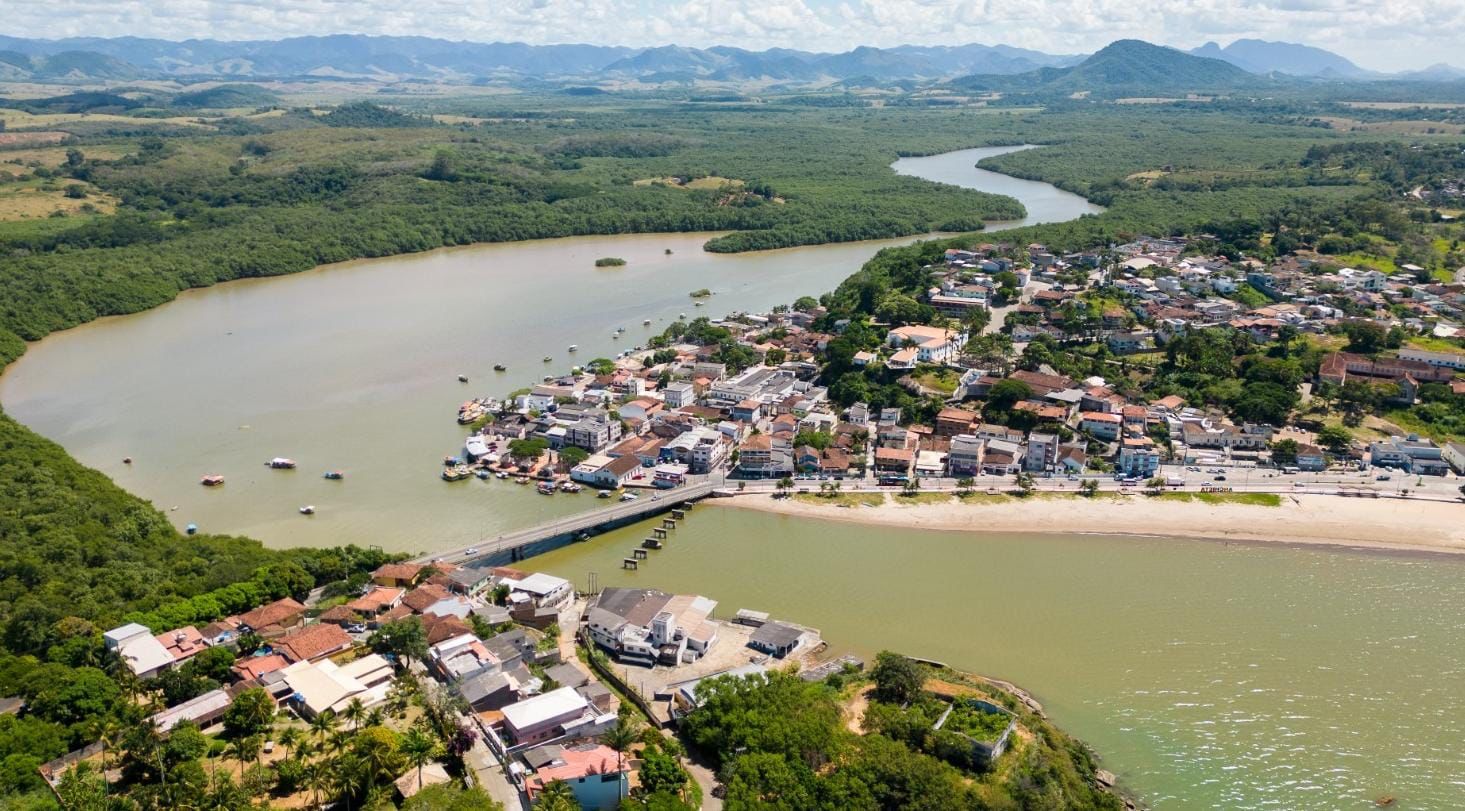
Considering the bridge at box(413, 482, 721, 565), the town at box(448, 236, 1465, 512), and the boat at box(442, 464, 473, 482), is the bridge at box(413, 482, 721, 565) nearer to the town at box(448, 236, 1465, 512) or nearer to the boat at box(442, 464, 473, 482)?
the town at box(448, 236, 1465, 512)

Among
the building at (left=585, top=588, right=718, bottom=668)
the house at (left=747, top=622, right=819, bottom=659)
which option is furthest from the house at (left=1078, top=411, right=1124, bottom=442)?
the building at (left=585, top=588, right=718, bottom=668)

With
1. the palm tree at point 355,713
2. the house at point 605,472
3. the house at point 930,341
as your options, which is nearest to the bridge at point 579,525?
the house at point 605,472

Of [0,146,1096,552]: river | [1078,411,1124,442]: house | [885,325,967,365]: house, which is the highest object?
[885,325,967,365]: house

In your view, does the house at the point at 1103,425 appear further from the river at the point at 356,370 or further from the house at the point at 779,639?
the river at the point at 356,370

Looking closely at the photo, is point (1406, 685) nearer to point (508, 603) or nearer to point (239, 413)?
point (508, 603)

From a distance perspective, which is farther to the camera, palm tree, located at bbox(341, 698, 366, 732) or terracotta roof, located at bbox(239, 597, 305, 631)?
terracotta roof, located at bbox(239, 597, 305, 631)
